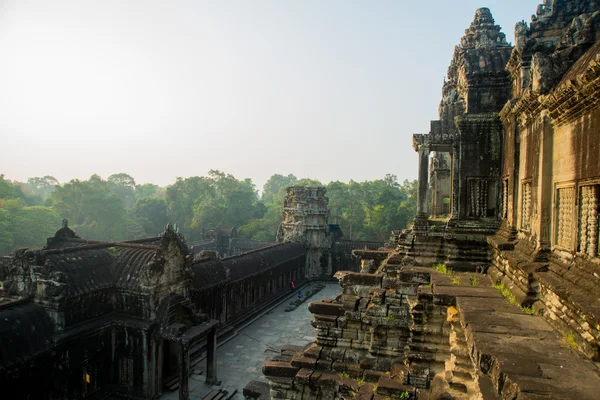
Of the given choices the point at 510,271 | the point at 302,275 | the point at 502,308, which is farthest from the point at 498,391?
the point at 302,275

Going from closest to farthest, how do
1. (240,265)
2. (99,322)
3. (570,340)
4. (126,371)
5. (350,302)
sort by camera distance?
(570,340) → (350,302) → (99,322) → (126,371) → (240,265)

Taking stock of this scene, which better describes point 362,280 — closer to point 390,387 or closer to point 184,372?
point 390,387

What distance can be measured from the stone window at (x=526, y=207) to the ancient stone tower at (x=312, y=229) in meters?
27.5

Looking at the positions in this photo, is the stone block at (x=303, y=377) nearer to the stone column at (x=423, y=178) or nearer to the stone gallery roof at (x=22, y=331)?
the stone column at (x=423, y=178)

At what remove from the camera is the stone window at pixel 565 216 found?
549 centimetres

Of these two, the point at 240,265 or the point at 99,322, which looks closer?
the point at 99,322

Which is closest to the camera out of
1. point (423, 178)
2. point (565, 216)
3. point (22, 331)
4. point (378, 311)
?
point (565, 216)

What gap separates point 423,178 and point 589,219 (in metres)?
6.92

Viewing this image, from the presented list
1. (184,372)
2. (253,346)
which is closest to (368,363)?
(184,372)

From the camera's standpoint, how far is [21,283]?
1216 centimetres

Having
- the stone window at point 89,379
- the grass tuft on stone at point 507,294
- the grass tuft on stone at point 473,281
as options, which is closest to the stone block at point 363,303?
the grass tuft on stone at point 473,281

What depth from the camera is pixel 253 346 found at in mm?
18922

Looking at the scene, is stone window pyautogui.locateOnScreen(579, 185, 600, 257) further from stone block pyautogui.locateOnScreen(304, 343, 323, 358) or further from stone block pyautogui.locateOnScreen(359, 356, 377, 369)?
stone block pyautogui.locateOnScreen(304, 343, 323, 358)

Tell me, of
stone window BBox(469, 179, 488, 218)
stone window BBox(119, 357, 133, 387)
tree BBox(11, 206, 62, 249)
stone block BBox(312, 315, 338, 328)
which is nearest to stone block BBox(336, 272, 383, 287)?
stone block BBox(312, 315, 338, 328)
